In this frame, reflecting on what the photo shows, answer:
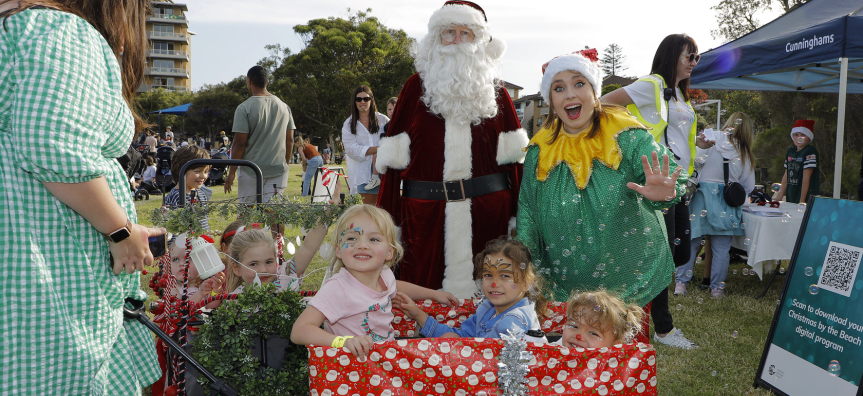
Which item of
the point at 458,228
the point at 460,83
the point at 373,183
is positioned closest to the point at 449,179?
the point at 458,228

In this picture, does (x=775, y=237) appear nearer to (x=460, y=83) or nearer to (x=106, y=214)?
(x=460, y=83)

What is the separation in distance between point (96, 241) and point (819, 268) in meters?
3.34

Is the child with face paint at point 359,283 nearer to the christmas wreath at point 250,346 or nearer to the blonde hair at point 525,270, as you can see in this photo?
the christmas wreath at point 250,346

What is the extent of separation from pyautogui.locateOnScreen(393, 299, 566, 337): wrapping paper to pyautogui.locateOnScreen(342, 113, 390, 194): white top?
13.6 ft

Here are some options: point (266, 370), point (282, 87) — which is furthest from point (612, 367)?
point (282, 87)

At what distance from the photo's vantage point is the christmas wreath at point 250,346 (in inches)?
81.8

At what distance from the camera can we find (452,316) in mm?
2543

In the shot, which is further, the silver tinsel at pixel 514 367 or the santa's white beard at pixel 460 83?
the santa's white beard at pixel 460 83

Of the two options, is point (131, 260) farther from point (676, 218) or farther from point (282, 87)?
point (282, 87)

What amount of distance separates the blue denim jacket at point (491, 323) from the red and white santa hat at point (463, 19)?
5.43 ft

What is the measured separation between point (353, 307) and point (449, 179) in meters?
1.13

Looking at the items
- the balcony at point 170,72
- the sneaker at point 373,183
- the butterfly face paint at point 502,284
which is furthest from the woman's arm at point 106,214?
the balcony at point 170,72

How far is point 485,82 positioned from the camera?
10.2 ft

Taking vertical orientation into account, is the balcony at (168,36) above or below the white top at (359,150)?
above
